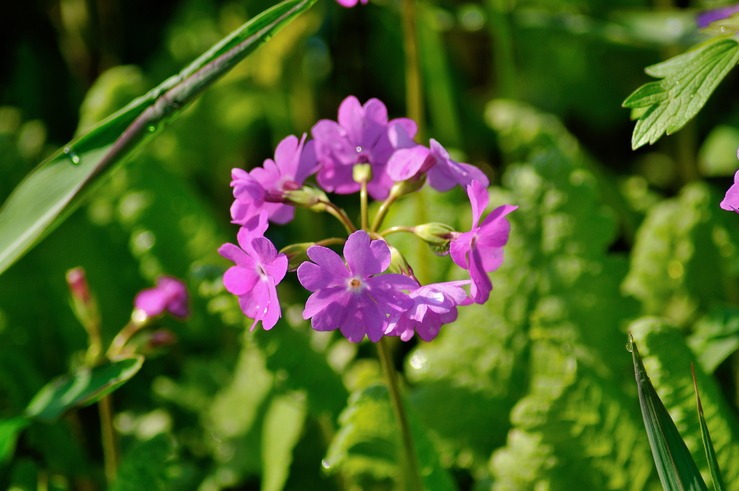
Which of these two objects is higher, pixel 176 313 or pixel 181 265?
pixel 176 313

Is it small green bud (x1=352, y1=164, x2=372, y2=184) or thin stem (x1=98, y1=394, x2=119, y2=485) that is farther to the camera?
thin stem (x1=98, y1=394, x2=119, y2=485)

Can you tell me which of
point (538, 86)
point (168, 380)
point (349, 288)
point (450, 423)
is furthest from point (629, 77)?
point (349, 288)

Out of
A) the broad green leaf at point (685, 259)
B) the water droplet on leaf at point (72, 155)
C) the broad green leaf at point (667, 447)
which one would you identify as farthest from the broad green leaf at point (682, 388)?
the water droplet on leaf at point (72, 155)

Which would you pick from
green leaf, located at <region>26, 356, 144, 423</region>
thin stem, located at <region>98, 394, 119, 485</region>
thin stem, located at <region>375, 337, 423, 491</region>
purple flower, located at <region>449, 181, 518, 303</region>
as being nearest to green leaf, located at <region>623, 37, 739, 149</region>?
purple flower, located at <region>449, 181, 518, 303</region>

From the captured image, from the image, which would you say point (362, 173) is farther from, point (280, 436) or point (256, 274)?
point (280, 436)

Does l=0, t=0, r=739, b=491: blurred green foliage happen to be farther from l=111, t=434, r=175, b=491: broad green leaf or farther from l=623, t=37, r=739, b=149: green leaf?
l=623, t=37, r=739, b=149: green leaf

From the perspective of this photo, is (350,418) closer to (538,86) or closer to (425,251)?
(425,251)
